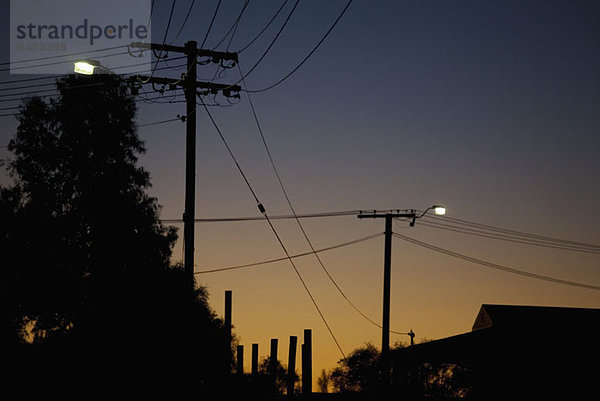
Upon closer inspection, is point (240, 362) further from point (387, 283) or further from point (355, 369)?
point (355, 369)

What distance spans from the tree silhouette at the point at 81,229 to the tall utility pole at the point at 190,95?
9918mm

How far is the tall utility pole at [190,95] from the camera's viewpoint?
75.7ft

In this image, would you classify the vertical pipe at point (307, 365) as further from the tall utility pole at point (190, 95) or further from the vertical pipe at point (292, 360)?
the tall utility pole at point (190, 95)

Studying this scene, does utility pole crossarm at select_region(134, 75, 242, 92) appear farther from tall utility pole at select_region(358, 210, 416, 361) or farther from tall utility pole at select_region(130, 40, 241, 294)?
tall utility pole at select_region(358, 210, 416, 361)

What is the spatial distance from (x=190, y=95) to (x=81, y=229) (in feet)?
55.9

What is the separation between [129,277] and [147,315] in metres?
4.00

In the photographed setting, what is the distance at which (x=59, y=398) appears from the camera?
2845 centimetres

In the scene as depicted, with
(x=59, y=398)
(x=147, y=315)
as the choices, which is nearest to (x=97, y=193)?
(x=147, y=315)

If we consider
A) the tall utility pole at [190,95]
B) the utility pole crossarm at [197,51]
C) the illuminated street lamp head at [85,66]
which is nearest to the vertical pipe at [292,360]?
the tall utility pole at [190,95]

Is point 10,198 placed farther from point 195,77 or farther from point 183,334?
point 195,77

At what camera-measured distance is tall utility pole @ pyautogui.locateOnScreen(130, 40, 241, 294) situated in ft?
75.7

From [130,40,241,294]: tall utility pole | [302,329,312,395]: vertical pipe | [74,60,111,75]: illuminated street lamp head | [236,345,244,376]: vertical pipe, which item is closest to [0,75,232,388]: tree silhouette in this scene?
[236,345,244,376]: vertical pipe

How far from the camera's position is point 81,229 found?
39.3m

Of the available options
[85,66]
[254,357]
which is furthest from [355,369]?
[85,66]
